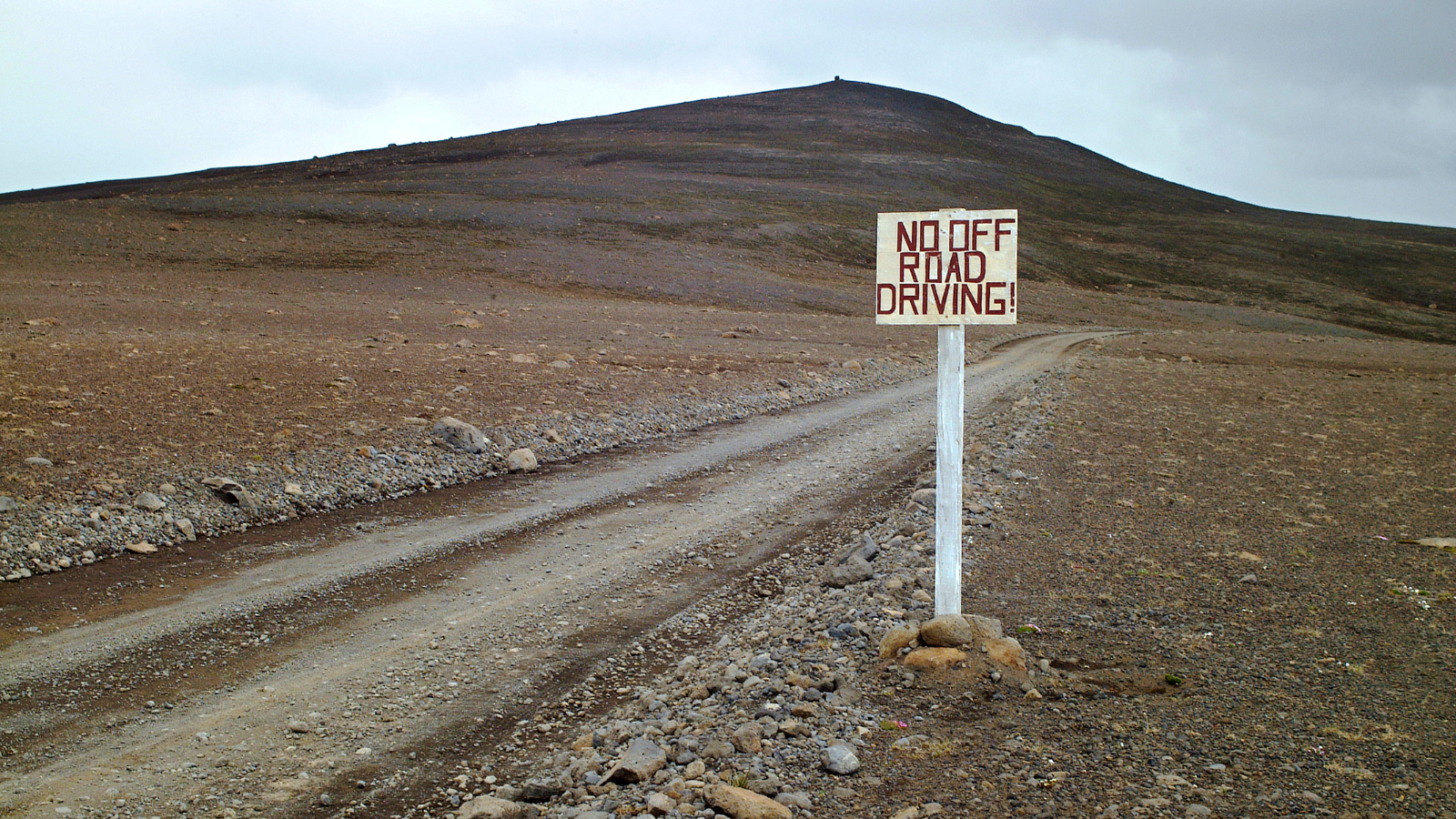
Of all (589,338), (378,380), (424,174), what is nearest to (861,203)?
(424,174)

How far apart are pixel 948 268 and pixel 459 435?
24.6 feet

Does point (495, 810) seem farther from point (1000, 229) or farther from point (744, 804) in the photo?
point (1000, 229)

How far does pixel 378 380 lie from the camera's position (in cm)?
1336

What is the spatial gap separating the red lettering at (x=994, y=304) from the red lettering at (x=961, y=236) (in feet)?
0.75

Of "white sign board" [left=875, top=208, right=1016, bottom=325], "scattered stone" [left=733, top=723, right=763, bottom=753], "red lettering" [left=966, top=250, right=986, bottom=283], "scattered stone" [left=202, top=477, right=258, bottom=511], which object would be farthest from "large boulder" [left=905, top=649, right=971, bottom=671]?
"scattered stone" [left=202, top=477, right=258, bottom=511]

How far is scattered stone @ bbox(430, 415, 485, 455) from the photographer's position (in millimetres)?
10641

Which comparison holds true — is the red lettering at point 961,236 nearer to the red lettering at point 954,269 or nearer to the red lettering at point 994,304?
the red lettering at point 954,269

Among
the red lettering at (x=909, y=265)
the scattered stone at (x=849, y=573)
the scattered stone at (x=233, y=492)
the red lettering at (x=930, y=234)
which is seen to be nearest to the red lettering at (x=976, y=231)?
the red lettering at (x=930, y=234)

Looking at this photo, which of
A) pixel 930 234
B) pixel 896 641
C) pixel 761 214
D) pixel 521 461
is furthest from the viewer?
pixel 761 214

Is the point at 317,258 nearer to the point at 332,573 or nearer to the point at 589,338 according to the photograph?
the point at 589,338

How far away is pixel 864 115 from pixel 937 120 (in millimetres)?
9792

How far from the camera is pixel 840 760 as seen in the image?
153 inches

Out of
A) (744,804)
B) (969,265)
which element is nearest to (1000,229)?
(969,265)

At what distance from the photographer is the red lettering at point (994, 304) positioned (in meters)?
4.65
